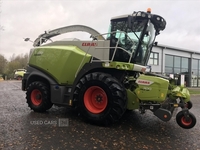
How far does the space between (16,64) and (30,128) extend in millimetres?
54676

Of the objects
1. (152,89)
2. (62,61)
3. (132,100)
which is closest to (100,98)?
(132,100)

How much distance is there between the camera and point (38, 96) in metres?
6.95

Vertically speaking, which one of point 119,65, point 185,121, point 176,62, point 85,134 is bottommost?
point 85,134

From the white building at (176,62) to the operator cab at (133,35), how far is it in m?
19.9

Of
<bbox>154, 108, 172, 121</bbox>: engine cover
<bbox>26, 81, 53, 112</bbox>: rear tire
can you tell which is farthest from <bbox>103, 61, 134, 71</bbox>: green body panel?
<bbox>26, 81, 53, 112</bbox>: rear tire

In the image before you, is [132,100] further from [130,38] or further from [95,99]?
[130,38]

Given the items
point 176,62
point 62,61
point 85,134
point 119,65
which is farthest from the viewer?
point 176,62

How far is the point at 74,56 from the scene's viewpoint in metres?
6.16

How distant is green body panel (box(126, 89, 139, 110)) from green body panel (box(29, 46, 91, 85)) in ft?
5.38

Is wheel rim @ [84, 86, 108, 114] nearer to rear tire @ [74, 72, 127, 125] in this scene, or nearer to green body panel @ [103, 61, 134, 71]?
rear tire @ [74, 72, 127, 125]

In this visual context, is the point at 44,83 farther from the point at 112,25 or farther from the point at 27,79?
the point at 112,25

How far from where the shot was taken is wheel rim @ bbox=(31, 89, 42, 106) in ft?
22.8

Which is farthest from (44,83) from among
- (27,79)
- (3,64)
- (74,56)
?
(3,64)

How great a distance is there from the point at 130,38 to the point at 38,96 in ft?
12.2
